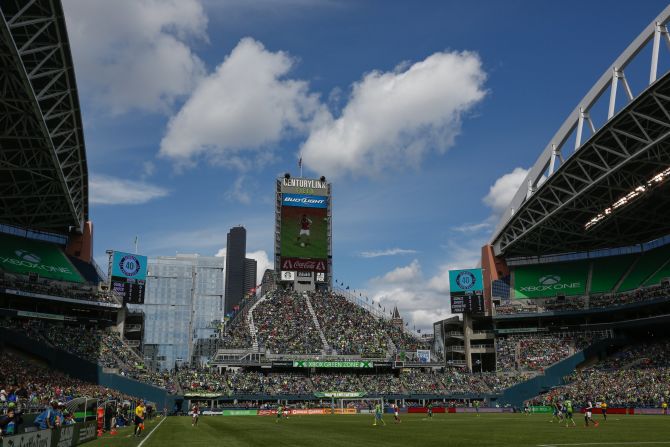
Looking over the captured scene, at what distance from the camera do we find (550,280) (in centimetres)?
9375

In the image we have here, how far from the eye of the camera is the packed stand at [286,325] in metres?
89.4

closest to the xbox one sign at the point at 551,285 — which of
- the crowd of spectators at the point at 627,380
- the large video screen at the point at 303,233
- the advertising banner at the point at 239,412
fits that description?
the crowd of spectators at the point at 627,380

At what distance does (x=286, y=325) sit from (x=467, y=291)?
31988 mm

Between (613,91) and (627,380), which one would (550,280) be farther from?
(613,91)

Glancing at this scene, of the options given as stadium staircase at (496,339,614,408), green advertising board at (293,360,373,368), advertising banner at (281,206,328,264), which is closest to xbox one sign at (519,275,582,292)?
stadium staircase at (496,339,614,408)

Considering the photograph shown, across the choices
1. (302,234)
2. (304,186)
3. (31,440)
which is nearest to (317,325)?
(302,234)

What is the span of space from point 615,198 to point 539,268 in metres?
27.9

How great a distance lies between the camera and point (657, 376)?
6781 cm

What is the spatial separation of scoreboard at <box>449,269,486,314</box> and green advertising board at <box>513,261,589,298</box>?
605 centimetres

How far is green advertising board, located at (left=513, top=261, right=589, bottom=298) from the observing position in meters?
91.5

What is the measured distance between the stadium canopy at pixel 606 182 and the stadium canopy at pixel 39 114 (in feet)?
166

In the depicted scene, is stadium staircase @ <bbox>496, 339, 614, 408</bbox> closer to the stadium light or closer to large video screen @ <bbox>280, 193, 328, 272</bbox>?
the stadium light

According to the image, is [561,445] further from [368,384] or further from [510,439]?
[368,384]

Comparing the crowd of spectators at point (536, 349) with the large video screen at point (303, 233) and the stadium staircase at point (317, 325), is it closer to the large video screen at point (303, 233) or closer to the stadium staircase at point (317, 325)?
the stadium staircase at point (317, 325)
